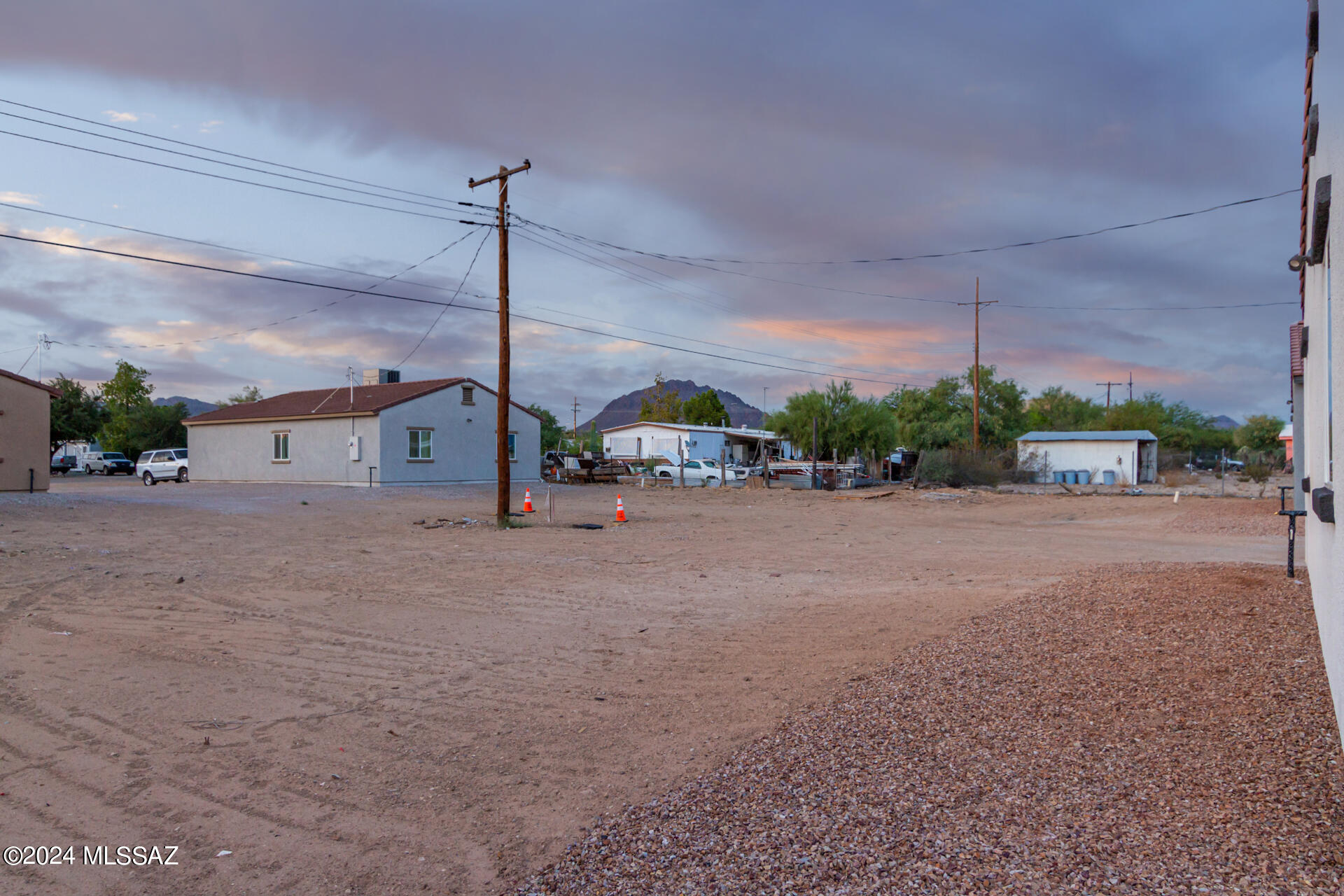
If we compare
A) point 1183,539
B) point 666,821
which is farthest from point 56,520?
point 1183,539

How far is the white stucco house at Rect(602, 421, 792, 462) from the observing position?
63.5m

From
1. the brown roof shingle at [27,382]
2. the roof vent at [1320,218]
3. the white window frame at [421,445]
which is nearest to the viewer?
the roof vent at [1320,218]

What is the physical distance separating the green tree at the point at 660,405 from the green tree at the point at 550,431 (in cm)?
861

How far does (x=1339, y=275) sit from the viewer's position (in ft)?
11.6

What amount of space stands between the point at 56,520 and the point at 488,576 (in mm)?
11631

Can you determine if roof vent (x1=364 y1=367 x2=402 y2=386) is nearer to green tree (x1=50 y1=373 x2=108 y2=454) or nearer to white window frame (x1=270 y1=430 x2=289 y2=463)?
white window frame (x1=270 y1=430 x2=289 y2=463)

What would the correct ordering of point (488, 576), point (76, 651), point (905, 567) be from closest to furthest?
1. point (76, 651)
2. point (488, 576)
3. point (905, 567)

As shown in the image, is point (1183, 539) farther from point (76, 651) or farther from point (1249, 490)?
point (1249, 490)

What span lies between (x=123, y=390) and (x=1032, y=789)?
84.7m

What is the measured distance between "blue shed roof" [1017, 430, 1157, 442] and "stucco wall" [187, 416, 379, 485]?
1395 inches

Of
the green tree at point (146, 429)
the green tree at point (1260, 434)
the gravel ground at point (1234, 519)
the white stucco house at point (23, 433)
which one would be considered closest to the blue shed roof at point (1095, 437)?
the gravel ground at point (1234, 519)

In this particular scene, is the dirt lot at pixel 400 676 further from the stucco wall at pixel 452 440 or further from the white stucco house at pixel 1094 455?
the white stucco house at pixel 1094 455

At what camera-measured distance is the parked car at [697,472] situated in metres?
42.4

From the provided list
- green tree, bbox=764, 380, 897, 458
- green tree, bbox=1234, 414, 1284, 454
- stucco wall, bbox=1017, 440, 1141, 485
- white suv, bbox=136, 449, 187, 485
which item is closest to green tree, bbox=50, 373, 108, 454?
white suv, bbox=136, 449, 187, 485
